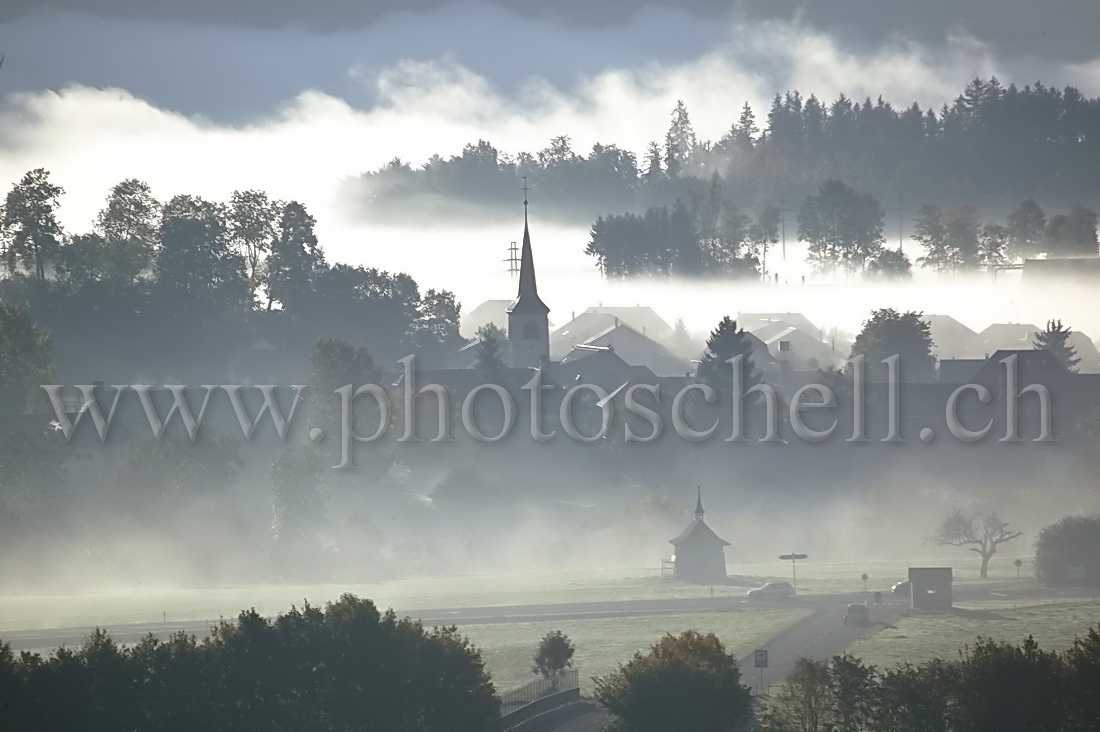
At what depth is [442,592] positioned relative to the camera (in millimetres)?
80500

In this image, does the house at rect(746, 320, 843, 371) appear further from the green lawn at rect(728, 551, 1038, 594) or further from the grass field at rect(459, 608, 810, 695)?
the grass field at rect(459, 608, 810, 695)

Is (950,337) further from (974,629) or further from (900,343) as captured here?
(974,629)

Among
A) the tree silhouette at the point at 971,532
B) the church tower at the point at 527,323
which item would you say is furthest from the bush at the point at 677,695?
the church tower at the point at 527,323

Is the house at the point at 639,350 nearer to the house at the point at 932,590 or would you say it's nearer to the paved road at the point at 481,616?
the paved road at the point at 481,616

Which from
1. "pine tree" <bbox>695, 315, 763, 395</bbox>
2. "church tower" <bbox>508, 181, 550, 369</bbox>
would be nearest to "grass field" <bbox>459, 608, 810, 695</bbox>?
"pine tree" <bbox>695, 315, 763, 395</bbox>

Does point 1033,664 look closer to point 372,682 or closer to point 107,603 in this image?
point 372,682

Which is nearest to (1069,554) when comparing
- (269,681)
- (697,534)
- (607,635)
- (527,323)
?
(697,534)

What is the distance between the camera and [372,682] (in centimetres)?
4916

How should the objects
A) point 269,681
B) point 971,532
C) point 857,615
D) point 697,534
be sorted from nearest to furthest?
1. point 269,681
2. point 857,615
3. point 697,534
4. point 971,532

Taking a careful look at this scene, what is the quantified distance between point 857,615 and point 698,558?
56.9ft

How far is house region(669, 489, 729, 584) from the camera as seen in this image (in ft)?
273

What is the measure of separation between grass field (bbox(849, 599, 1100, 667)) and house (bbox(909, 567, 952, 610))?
1.03m

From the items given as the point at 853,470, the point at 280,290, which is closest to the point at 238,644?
the point at 853,470

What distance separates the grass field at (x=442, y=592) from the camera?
237 ft
